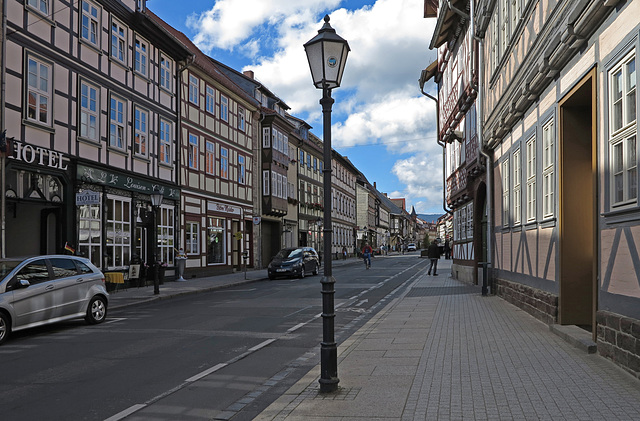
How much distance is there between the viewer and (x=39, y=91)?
17.4m

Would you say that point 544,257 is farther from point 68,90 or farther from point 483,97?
point 68,90

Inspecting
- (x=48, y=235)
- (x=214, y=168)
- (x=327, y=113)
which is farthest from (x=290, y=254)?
(x=327, y=113)

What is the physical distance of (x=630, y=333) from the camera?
6473mm

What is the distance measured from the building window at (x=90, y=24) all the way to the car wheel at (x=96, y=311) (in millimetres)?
10510

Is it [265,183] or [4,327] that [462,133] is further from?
[4,327]

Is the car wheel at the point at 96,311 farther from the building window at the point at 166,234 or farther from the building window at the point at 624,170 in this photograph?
the building window at the point at 166,234

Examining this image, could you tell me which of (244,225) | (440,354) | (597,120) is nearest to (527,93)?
(597,120)

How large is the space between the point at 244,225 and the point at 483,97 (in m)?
20.3

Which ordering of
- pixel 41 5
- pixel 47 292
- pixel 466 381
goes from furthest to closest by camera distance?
pixel 41 5 < pixel 47 292 < pixel 466 381

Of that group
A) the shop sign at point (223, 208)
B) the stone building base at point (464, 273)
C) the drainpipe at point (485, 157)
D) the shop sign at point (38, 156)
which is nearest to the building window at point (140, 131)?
the shop sign at point (38, 156)

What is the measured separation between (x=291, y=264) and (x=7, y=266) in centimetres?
1858

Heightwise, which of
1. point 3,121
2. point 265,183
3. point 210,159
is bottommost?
point 3,121

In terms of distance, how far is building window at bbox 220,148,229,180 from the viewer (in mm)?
32406

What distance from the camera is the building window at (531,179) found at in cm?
1198
